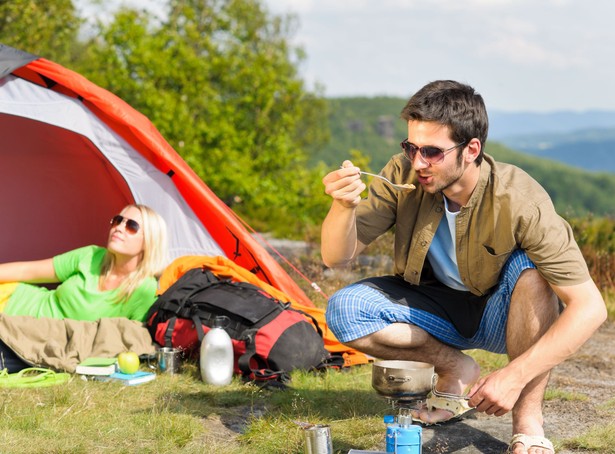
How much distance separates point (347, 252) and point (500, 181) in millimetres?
536

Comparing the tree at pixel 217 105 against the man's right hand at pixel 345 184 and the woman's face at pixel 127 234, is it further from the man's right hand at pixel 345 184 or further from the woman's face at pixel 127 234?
A: the man's right hand at pixel 345 184

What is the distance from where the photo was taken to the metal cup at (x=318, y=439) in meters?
2.31

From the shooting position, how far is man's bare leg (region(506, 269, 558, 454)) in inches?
95.5

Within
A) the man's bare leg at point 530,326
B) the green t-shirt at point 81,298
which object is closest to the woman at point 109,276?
the green t-shirt at point 81,298

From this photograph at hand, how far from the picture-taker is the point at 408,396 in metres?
2.33

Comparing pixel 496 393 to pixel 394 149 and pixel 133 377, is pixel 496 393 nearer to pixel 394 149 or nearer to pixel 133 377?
pixel 133 377

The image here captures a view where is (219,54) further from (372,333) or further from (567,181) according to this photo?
(567,181)

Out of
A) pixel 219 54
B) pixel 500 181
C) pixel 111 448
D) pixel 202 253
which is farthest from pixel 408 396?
pixel 219 54

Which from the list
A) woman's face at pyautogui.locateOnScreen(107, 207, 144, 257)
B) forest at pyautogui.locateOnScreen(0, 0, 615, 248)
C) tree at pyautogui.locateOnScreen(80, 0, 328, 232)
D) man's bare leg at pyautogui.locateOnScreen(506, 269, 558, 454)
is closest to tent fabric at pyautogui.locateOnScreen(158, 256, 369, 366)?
woman's face at pyautogui.locateOnScreen(107, 207, 144, 257)

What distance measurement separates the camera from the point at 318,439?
7.60 feet

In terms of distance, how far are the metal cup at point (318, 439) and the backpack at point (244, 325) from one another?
1.06 meters

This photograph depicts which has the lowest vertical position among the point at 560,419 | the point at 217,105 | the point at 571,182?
the point at 560,419

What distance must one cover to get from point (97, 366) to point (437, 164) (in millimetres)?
1813

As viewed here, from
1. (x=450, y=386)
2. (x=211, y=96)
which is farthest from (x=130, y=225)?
(x=211, y=96)
